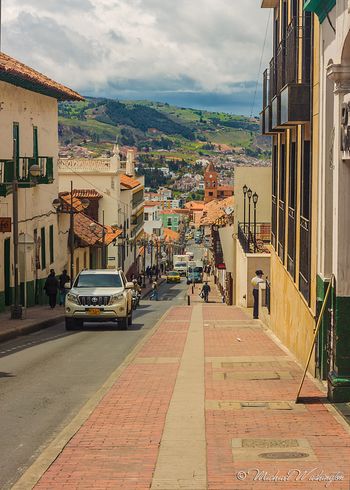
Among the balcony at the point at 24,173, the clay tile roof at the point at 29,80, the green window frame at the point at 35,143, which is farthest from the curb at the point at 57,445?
the green window frame at the point at 35,143

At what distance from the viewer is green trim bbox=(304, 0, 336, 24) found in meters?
11.9

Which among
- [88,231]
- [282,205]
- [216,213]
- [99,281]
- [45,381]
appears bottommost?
[45,381]

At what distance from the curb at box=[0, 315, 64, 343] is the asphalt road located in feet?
0.94

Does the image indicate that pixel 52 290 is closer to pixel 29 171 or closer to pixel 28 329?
pixel 29 171

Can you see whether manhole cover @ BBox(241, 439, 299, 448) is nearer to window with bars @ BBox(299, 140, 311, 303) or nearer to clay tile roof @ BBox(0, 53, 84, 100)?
window with bars @ BBox(299, 140, 311, 303)

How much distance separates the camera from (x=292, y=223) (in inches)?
717

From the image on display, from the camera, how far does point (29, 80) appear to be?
1288 inches

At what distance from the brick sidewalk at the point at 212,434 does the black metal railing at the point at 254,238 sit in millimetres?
27420

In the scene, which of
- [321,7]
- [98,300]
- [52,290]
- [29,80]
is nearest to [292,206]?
[321,7]

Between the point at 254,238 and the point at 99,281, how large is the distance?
18.4 meters

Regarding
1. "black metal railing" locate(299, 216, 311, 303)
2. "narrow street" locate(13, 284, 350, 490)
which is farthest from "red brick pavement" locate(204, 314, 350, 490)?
"black metal railing" locate(299, 216, 311, 303)

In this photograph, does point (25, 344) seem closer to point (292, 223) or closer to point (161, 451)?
point (292, 223)

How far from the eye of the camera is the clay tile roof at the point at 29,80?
30.2m

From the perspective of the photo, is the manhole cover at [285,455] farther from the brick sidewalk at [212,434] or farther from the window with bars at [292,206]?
the window with bars at [292,206]
